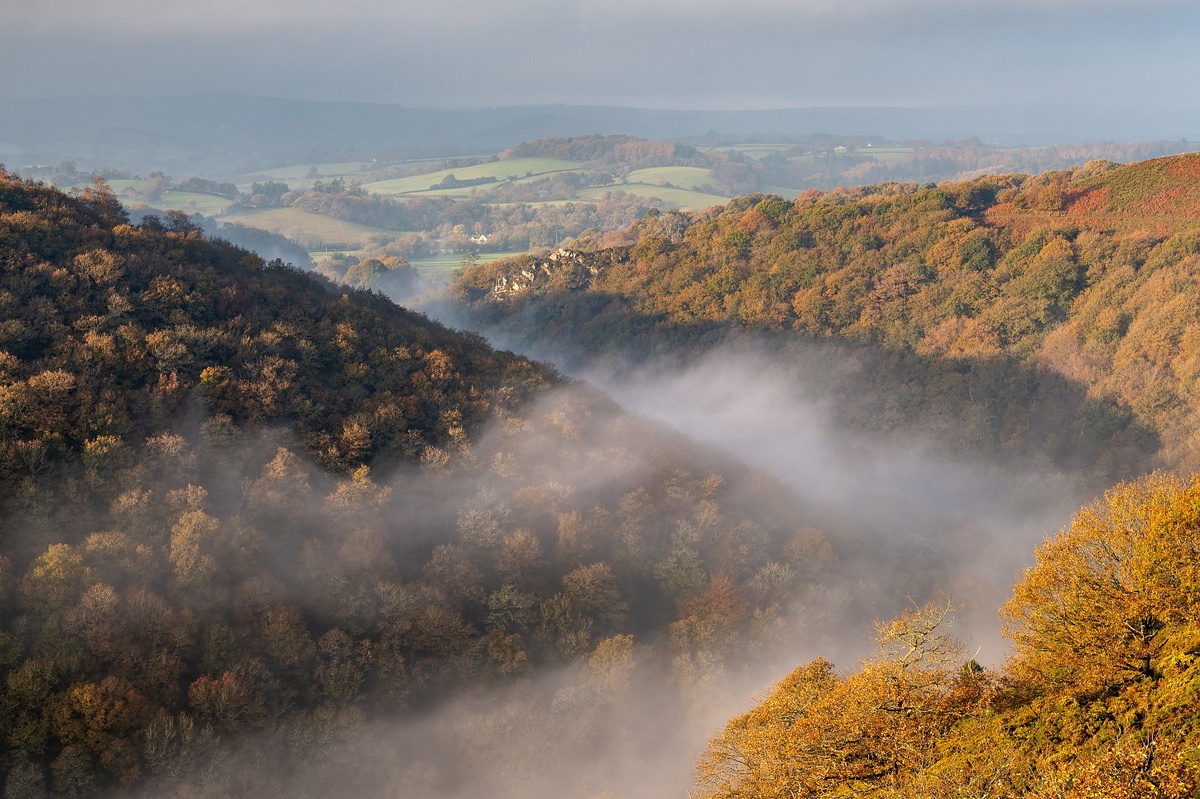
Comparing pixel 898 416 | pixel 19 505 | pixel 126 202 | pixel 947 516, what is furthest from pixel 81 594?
pixel 126 202

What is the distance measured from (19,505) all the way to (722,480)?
34284mm

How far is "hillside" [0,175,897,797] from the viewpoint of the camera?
84.2ft

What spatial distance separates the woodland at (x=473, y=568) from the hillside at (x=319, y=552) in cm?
15

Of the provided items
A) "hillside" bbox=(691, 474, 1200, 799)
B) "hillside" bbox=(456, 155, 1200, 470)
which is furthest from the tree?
"hillside" bbox=(456, 155, 1200, 470)

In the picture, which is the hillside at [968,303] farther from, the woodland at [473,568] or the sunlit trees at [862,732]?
the sunlit trees at [862,732]

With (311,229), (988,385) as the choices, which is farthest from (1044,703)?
(311,229)

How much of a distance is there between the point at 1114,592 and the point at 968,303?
6068 centimetres

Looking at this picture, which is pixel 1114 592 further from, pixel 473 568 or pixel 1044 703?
pixel 473 568

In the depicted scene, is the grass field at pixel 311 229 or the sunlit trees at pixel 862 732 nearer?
the sunlit trees at pixel 862 732

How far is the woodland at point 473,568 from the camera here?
16562mm

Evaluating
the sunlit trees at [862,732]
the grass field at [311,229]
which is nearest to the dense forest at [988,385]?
the sunlit trees at [862,732]

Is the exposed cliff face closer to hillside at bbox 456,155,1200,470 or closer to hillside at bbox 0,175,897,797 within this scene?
hillside at bbox 456,155,1200,470

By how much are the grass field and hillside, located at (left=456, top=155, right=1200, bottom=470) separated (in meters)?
95.5

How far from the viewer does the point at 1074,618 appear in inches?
666
